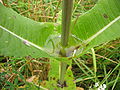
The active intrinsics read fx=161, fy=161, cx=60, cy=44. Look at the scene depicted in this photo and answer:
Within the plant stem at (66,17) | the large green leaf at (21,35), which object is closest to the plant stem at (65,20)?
the plant stem at (66,17)

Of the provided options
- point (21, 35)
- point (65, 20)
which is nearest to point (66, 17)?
point (65, 20)

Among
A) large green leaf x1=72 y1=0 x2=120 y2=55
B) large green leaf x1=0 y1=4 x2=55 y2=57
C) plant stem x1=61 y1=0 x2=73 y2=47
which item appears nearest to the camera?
plant stem x1=61 y1=0 x2=73 y2=47

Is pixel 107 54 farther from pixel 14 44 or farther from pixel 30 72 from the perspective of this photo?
pixel 14 44

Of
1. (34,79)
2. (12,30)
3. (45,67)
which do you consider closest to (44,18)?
(45,67)

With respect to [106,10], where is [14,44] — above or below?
below

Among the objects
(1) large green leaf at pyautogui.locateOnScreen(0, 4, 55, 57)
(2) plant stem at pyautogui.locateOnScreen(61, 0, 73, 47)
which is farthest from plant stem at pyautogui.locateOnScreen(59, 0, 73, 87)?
(1) large green leaf at pyautogui.locateOnScreen(0, 4, 55, 57)

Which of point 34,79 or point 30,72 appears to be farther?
point 30,72

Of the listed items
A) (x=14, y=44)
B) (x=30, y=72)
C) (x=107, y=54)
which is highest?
(x=14, y=44)

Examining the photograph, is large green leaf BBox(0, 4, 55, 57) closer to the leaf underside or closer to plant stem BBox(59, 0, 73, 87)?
the leaf underside

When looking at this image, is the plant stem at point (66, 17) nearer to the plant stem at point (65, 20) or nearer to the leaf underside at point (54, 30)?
the plant stem at point (65, 20)
